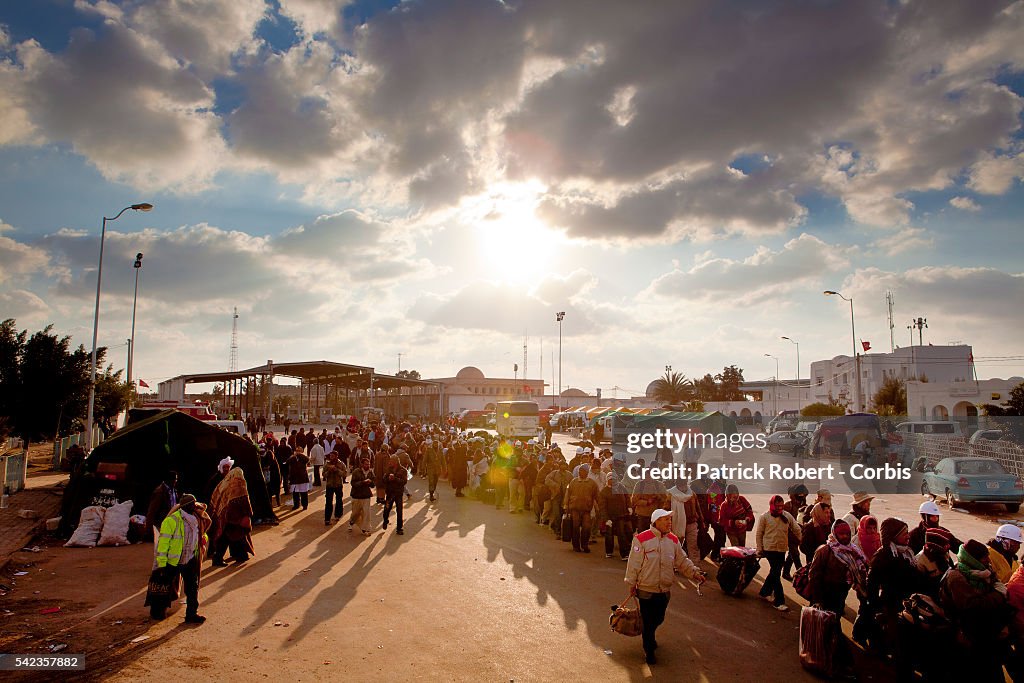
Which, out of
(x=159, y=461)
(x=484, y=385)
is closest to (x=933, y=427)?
(x=159, y=461)

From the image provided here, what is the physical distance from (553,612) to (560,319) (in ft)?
252

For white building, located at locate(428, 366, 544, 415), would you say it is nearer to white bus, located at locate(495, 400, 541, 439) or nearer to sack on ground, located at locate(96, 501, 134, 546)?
white bus, located at locate(495, 400, 541, 439)

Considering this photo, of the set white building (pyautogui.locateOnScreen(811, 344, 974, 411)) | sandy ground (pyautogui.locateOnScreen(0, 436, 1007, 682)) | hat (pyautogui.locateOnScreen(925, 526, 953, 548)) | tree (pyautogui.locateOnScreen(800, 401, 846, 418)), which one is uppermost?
white building (pyautogui.locateOnScreen(811, 344, 974, 411))

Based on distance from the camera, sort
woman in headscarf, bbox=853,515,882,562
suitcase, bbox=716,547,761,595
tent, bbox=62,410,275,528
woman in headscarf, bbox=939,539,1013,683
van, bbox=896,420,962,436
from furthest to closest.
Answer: van, bbox=896,420,962,436
tent, bbox=62,410,275,528
suitcase, bbox=716,547,761,595
woman in headscarf, bbox=853,515,882,562
woman in headscarf, bbox=939,539,1013,683

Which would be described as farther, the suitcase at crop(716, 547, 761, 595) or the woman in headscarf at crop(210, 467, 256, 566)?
the woman in headscarf at crop(210, 467, 256, 566)

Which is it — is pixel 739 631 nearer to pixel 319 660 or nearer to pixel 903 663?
pixel 903 663

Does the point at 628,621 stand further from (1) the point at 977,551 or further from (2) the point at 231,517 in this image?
(2) the point at 231,517

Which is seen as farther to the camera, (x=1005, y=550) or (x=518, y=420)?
(x=518, y=420)

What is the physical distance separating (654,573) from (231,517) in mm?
7414

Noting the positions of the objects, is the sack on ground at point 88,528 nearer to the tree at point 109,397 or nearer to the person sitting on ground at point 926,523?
the person sitting on ground at point 926,523

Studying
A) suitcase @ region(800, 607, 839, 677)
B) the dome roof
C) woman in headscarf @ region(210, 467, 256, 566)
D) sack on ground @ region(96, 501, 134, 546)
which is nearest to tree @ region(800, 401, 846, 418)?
suitcase @ region(800, 607, 839, 677)

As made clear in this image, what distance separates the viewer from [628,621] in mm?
6832

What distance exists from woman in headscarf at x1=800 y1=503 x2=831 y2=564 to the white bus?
34.6m

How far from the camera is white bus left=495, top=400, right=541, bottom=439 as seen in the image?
142 feet
